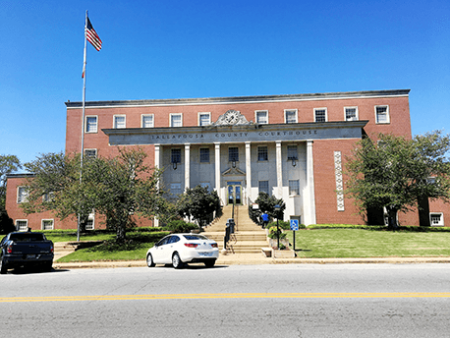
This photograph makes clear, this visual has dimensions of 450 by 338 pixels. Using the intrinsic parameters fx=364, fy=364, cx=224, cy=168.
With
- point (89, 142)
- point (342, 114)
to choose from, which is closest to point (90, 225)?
point (89, 142)

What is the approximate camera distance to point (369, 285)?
30.3 ft

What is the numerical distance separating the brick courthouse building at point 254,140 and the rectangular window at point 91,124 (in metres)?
0.12

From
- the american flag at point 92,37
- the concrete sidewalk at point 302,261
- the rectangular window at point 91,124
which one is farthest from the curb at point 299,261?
the rectangular window at point 91,124

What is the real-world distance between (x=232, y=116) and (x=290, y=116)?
7058mm

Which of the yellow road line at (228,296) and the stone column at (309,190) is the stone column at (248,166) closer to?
the stone column at (309,190)

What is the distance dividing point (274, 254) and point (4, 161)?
2068 inches

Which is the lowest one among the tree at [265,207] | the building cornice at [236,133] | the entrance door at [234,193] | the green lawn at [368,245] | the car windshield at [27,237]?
the green lawn at [368,245]

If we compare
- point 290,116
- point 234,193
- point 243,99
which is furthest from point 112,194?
point 290,116

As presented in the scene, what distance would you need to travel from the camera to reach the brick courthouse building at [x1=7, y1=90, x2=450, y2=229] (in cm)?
3706

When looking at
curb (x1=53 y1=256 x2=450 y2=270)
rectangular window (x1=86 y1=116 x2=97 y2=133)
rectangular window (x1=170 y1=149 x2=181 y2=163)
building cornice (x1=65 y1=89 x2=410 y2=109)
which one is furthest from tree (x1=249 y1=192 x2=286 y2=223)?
rectangular window (x1=86 y1=116 x2=97 y2=133)

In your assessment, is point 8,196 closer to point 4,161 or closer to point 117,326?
point 4,161

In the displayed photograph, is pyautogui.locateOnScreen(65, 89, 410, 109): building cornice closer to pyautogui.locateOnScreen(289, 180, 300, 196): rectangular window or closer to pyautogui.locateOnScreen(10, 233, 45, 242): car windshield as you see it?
pyautogui.locateOnScreen(289, 180, 300, 196): rectangular window

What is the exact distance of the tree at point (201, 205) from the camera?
1330 inches

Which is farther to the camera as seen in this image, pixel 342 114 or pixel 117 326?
pixel 342 114
